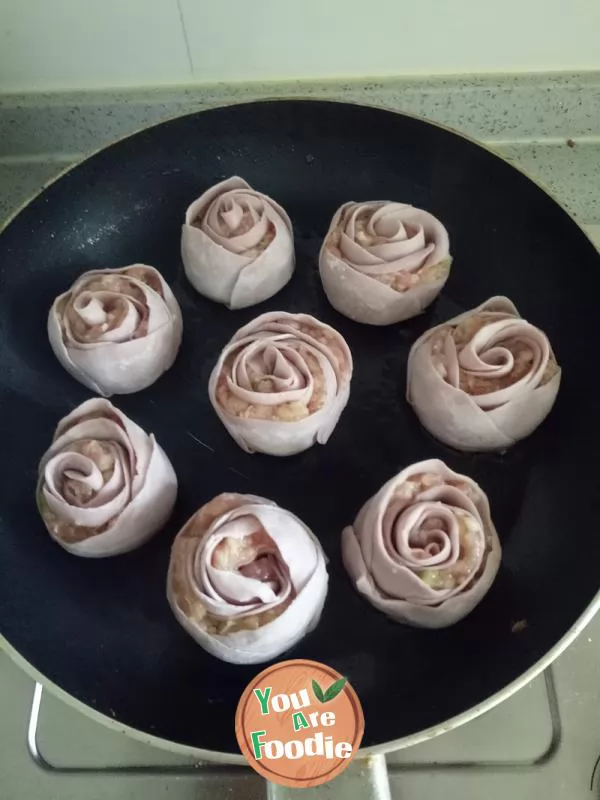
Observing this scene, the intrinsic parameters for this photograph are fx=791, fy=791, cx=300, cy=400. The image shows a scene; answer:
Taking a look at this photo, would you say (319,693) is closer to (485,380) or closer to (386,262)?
(485,380)

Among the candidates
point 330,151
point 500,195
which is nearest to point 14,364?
point 330,151

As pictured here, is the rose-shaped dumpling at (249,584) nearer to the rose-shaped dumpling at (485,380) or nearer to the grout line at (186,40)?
the rose-shaped dumpling at (485,380)

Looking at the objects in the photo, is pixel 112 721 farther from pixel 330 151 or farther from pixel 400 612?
pixel 330 151

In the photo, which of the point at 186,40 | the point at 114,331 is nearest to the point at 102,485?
the point at 114,331

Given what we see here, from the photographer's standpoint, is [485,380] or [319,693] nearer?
[319,693]

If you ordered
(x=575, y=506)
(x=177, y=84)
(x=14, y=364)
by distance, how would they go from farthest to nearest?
(x=177, y=84) < (x=14, y=364) < (x=575, y=506)

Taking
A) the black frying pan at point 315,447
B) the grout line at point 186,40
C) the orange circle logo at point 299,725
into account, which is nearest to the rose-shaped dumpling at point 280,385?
the black frying pan at point 315,447
